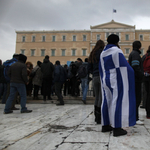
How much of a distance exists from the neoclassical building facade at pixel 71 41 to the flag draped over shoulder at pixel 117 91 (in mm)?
34484

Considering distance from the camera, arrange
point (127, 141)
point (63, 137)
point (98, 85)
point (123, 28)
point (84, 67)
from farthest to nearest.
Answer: point (123, 28) < point (84, 67) < point (98, 85) < point (63, 137) < point (127, 141)

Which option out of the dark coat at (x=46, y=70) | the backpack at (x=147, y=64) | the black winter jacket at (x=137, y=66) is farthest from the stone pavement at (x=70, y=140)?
the dark coat at (x=46, y=70)

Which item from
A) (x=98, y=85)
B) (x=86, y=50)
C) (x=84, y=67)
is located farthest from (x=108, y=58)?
(x=86, y=50)

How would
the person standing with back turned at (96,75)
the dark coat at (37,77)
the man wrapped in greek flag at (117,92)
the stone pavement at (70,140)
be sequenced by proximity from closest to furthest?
1. the stone pavement at (70,140)
2. the man wrapped in greek flag at (117,92)
3. the person standing with back turned at (96,75)
4. the dark coat at (37,77)

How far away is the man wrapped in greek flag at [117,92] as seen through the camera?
2.21 metres

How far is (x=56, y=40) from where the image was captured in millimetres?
38375

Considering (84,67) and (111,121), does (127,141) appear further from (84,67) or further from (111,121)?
(84,67)

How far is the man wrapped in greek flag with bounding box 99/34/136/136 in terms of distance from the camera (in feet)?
7.23

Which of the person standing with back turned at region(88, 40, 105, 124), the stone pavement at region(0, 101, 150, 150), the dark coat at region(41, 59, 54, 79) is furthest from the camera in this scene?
the dark coat at region(41, 59, 54, 79)

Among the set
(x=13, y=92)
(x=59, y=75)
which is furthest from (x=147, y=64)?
(x=13, y=92)

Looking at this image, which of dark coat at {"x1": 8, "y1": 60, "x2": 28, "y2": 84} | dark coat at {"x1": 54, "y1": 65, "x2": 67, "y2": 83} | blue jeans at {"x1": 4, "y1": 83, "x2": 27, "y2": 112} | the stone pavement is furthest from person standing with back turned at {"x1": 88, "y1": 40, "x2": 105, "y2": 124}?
dark coat at {"x1": 54, "y1": 65, "x2": 67, "y2": 83}

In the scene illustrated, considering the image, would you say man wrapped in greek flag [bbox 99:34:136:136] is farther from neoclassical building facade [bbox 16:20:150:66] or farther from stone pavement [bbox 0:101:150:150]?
neoclassical building facade [bbox 16:20:150:66]

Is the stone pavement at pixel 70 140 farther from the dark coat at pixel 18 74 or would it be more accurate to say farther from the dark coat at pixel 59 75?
the dark coat at pixel 59 75

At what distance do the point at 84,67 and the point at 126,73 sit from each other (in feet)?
12.3
